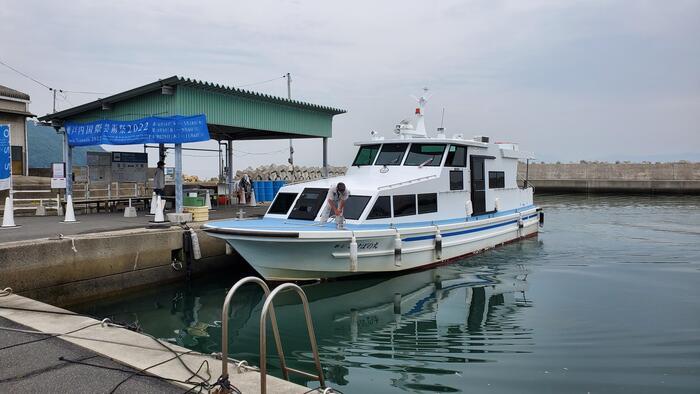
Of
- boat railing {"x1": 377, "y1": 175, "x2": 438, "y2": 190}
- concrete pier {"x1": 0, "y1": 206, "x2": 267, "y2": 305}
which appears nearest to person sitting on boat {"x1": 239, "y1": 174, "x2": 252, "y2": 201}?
concrete pier {"x1": 0, "y1": 206, "x2": 267, "y2": 305}

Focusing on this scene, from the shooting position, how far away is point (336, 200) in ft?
40.2

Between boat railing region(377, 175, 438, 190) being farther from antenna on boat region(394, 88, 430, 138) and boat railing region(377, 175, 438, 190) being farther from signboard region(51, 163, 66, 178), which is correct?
signboard region(51, 163, 66, 178)

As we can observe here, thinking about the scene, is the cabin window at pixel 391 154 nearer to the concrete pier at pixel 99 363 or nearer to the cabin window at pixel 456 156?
the cabin window at pixel 456 156

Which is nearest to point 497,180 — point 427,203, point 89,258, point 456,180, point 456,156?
point 456,156

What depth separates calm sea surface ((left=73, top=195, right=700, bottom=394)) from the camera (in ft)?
23.3

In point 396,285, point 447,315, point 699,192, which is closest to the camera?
point 447,315

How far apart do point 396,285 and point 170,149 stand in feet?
36.4

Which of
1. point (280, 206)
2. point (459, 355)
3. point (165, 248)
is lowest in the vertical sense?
point (459, 355)

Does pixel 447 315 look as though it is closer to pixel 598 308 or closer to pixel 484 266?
pixel 598 308

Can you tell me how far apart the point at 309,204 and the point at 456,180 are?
4319mm

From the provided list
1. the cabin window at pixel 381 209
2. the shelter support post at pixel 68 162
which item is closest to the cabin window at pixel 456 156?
the cabin window at pixel 381 209

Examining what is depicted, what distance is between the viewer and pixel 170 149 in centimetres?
1941

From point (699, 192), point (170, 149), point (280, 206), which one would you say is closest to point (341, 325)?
point (280, 206)

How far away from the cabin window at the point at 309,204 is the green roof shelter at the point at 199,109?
13.2 feet
